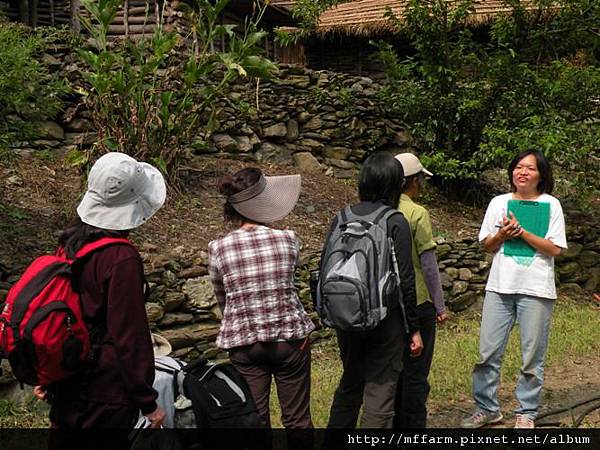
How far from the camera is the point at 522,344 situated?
4.41 metres

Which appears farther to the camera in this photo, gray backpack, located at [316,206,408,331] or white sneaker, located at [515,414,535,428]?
white sneaker, located at [515,414,535,428]

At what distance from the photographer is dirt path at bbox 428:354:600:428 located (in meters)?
4.83

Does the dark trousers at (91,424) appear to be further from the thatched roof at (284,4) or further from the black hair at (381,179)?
the thatched roof at (284,4)

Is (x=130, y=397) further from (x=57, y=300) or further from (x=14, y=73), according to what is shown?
(x=14, y=73)

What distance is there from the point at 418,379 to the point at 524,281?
0.88m

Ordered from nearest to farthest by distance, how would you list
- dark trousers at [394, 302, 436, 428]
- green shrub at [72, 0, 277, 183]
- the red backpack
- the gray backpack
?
1. the red backpack
2. the gray backpack
3. dark trousers at [394, 302, 436, 428]
4. green shrub at [72, 0, 277, 183]

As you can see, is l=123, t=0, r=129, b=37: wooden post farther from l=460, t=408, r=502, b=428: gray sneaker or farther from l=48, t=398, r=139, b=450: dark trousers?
l=48, t=398, r=139, b=450: dark trousers

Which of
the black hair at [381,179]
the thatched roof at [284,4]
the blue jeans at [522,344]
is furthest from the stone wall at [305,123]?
the black hair at [381,179]

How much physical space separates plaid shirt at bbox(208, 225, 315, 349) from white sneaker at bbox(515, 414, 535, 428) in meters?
1.64

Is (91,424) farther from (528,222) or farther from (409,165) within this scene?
(528,222)

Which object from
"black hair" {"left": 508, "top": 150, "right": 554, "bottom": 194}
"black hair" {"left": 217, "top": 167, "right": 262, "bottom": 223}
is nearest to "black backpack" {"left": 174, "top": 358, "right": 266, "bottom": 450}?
"black hair" {"left": 217, "top": 167, "right": 262, "bottom": 223}

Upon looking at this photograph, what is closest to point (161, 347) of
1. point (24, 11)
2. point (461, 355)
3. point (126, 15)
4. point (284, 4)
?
point (461, 355)

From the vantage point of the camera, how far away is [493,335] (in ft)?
14.8

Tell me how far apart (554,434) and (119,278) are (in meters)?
2.94
